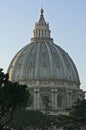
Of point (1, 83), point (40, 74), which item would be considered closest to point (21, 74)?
point (40, 74)

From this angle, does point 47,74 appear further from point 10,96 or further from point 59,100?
point 10,96

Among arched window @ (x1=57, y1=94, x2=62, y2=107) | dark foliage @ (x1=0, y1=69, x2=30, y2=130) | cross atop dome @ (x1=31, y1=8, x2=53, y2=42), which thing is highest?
cross atop dome @ (x1=31, y1=8, x2=53, y2=42)

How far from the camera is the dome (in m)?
164

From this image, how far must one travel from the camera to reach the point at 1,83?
60.2 meters

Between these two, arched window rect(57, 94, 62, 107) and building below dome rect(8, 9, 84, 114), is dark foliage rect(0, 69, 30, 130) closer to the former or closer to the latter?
building below dome rect(8, 9, 84, 114)

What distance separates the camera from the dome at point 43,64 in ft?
538

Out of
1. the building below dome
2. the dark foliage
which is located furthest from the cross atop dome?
the dark foliage

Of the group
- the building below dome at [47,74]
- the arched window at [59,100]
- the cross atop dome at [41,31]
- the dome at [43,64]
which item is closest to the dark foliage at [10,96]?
the building below dome at [47,74]

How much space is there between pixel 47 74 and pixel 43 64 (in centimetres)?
322

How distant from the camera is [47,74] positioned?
16400 cm

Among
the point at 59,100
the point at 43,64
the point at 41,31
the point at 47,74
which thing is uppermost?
the point at 41,31

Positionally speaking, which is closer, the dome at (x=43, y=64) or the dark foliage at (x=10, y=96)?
the dark foliage at (x=10, y=96)

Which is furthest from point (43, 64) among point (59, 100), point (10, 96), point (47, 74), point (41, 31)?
point (10, 96)

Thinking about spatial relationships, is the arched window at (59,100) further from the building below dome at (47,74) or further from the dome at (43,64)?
the dome at (43,64)
